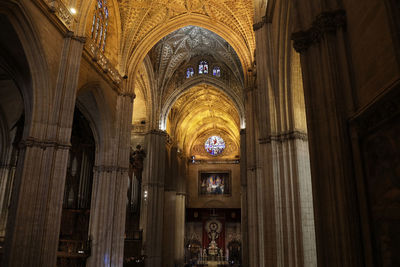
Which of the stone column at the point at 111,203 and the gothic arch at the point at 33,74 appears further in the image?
the stone column at the point at 111,203

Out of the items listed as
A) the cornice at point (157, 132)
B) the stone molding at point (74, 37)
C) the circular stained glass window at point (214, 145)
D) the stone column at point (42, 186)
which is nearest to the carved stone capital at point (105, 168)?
the stone column at point (42, 186)

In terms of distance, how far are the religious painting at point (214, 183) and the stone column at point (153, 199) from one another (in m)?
13.2

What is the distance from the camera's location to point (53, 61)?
10289 millimetres

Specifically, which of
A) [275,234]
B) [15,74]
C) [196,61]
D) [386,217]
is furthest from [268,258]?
[196,61]

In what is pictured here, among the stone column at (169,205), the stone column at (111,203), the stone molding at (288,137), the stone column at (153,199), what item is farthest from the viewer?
the stone column at (169,205)

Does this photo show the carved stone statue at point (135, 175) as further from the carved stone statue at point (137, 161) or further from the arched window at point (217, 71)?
the arched window at point (217, 71)

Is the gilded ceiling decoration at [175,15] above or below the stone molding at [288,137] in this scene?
above

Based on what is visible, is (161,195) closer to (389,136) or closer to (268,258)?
(268,258)

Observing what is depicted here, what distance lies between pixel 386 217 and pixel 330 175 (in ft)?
3.14

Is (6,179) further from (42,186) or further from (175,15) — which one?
(175,15)

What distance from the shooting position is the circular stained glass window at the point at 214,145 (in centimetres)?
3561

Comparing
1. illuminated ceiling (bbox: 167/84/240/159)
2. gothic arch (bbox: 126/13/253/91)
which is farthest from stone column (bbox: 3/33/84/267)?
illuminated ceiling (bbox: 167/84/240/159)

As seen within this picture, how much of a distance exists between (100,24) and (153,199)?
37.2 feet

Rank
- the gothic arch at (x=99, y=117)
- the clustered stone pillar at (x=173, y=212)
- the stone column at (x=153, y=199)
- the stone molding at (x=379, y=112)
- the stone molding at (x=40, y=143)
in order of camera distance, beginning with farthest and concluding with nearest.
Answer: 1. the clustered stone pillar at (x=173, y=212)
2. the stone column at (x=153, y=199)
3. the gothic arch at (x=99, y=117)
4. the stone molding at (x=40, y=143)
5. the stone molding at (x=379, y=112)
